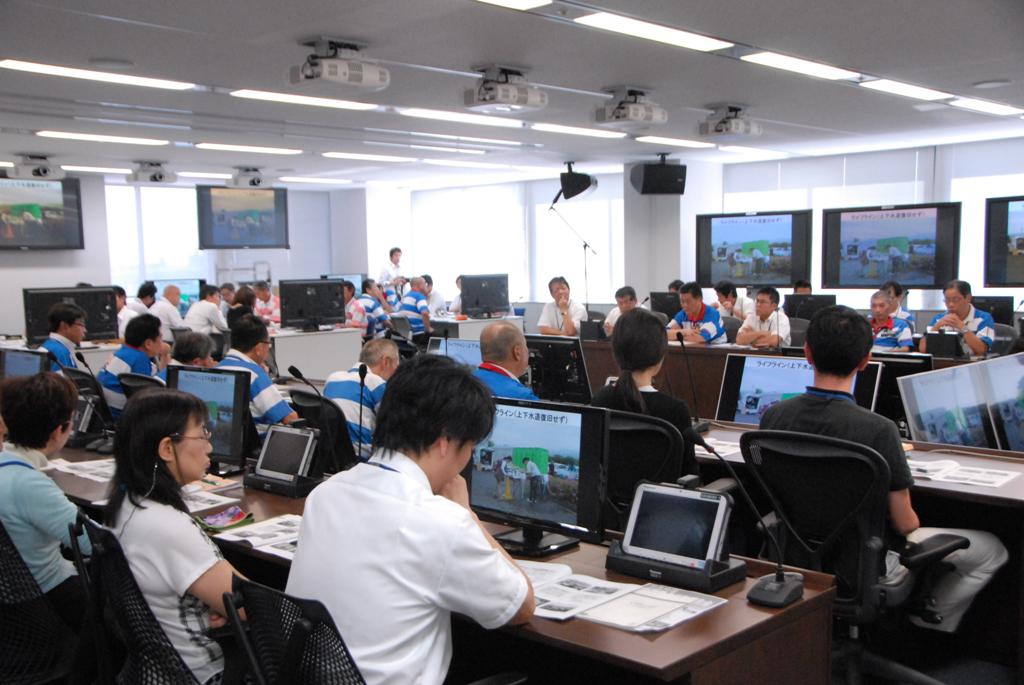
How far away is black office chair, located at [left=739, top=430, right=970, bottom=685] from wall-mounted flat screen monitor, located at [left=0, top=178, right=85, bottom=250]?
38.4ft

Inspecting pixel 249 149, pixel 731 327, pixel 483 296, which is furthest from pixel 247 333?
pixel 483 296

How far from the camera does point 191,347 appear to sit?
4.77 meters

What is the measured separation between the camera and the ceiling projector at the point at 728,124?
7.84m

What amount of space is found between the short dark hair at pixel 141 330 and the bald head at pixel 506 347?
240 centimetres

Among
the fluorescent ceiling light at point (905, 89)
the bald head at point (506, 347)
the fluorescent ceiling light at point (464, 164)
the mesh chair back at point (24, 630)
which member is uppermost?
the fluorescent ceiling light at point (905, 89)

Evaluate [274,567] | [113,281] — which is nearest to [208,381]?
[274,567]

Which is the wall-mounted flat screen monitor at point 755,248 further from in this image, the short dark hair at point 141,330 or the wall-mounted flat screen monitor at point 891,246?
the short dark hair at point 141,330

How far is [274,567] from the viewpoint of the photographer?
10.7 feet

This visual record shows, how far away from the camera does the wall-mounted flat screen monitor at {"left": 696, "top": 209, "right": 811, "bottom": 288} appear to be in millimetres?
10422

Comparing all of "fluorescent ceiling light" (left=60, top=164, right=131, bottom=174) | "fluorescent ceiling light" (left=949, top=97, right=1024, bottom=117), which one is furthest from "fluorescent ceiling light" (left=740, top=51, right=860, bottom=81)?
"fluorescent ceiling light" (left=60, top=164, right=131, bottom=174)

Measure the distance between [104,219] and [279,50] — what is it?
29.6ft

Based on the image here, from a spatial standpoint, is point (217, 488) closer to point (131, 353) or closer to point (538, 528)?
point (538, 528)

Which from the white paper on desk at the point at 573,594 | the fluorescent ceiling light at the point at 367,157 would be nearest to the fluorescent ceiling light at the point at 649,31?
the white paper on desk at the point at 573,594

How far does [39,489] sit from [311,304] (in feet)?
Answer: 25.9
